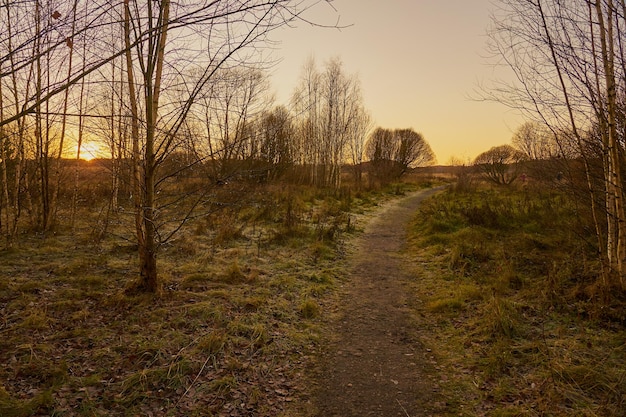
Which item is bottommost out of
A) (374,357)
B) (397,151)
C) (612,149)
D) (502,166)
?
(374,357)

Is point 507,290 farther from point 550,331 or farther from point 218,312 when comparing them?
point 218,312

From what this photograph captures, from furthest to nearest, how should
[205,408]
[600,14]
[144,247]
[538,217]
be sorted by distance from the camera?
1. [538,217]
2. [144,247]
3. [600,14]
4. [205,408]

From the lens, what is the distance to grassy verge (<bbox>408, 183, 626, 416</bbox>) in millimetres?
3289

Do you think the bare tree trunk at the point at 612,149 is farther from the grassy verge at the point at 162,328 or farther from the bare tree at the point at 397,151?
the bare tree at the point at 397,151

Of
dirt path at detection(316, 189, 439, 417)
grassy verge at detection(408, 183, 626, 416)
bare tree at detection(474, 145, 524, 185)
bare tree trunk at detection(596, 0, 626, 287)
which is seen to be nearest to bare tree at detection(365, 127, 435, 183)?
bare tree at detection(474, 145, 524, 185)

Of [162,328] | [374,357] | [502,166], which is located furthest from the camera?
[502,166]

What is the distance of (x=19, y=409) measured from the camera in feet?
9.65

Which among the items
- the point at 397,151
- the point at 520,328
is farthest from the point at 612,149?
the point at 397,151

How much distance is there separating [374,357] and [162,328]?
102 inches

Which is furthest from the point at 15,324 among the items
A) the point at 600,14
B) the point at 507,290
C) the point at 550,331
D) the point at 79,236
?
the point at 600,14

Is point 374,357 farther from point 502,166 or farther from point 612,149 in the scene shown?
point 502,166

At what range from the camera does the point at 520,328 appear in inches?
176

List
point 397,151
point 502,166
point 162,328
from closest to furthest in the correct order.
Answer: point 162,328
point 502,166
point 397,151

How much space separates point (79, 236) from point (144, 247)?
489 cm
